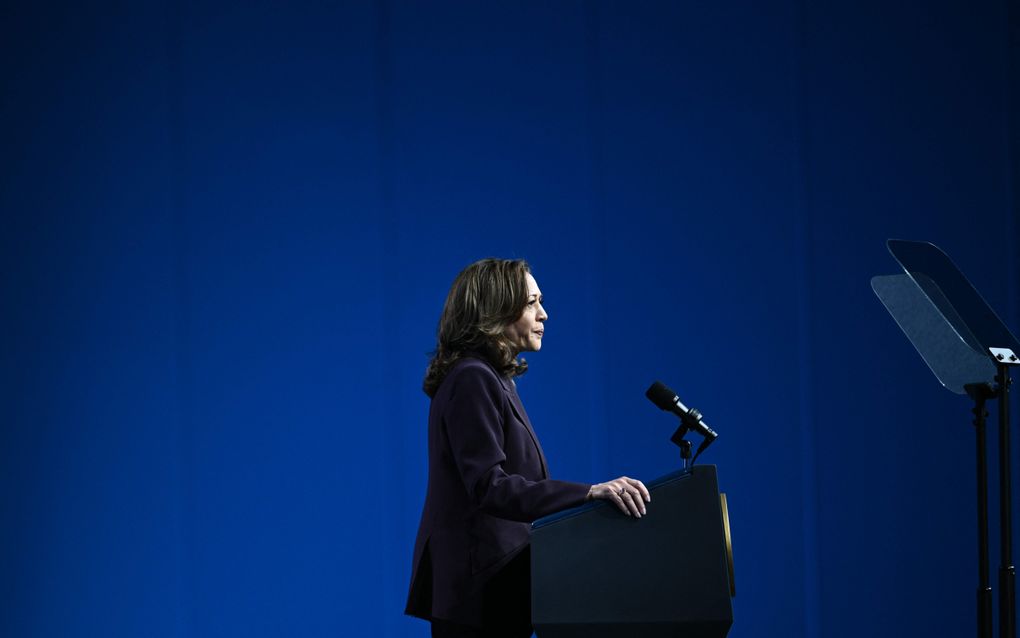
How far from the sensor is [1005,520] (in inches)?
83.1

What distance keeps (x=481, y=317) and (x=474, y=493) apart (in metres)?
0.40

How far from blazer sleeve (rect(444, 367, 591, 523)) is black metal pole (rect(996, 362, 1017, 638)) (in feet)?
3.05

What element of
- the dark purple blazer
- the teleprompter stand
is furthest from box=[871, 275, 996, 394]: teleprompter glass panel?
the dark purple blazer

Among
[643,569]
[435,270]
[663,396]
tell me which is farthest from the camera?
[435,270]

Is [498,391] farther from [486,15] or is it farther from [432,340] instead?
[486,15]

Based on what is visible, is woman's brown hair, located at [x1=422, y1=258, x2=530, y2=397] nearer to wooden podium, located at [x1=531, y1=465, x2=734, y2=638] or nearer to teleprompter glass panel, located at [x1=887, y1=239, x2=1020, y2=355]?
wooden podium, located at [x1=531, y1=465, x2=734, y2=638]

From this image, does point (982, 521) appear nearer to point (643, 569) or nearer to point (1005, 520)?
point (1005, 520)

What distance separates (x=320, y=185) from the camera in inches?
136

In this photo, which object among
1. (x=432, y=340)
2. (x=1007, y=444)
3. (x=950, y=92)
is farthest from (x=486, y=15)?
(x=1007, y=444)

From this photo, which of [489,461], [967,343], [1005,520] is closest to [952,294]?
[967,343]

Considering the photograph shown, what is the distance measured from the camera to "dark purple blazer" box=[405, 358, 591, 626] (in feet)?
6.09

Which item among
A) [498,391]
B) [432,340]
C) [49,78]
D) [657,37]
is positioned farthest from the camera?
[657,37]

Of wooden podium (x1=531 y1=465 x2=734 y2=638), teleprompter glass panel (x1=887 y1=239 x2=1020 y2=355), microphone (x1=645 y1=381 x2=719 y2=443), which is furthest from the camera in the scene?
teleprompter glass panel (x1=887 y1=239 x2=1020 y2=355)

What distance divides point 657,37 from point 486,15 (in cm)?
63
